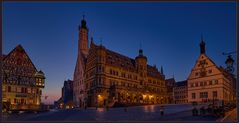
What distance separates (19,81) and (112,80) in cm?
1068

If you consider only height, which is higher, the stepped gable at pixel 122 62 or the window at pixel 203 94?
the stepped gable at pixel 122 62

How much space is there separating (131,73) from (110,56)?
14.2ft

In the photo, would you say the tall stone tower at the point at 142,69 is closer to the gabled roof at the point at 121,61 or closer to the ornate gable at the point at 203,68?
the gabled roof at the point at 121,61

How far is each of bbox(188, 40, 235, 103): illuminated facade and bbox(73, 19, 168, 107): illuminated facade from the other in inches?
198

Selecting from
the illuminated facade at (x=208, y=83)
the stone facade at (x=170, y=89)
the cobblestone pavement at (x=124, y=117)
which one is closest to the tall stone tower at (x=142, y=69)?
the stone facade at (x=170, y=89)

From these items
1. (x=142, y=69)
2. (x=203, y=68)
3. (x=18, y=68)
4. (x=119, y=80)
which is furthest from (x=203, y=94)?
(x=18, y=68)

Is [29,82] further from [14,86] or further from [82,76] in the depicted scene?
[82,76]

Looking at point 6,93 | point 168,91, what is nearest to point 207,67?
point 6,93

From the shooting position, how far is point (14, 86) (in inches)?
709

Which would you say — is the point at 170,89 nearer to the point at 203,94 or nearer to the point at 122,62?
the point at 122,62

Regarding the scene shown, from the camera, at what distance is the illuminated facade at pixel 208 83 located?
709 inches

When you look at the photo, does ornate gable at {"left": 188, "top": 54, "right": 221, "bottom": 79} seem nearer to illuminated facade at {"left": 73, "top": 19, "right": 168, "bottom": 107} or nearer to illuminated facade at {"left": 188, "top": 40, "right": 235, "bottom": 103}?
illuminated facade at {"left": 188, "top": 40, "right": 235, "bottom": 103}

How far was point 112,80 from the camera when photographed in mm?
27703

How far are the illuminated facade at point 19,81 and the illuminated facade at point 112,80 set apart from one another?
4283 millimetres
